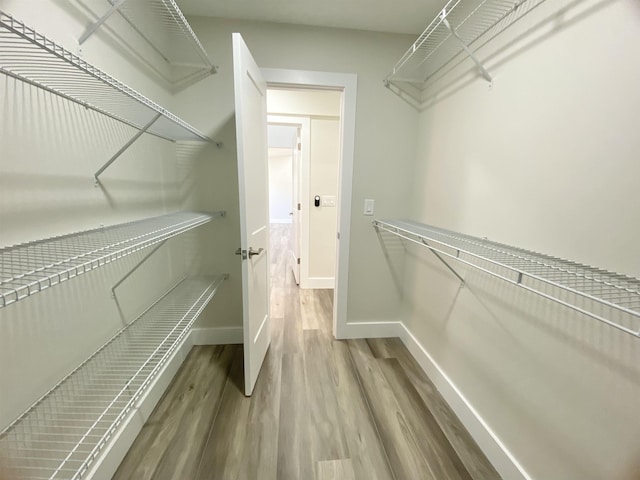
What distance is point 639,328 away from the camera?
2.46 ft

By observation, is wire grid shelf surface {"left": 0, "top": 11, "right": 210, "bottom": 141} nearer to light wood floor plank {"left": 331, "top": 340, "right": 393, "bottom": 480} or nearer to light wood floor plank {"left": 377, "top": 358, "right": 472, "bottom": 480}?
light wood floor plank {"left": 331, "top": 340, "right": 393, "bottom": 480}

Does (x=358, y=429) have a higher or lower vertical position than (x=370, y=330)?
lower

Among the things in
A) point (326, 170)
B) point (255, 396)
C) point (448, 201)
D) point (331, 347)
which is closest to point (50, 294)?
point (255, 396)

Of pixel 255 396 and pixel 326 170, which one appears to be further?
pixel 326 170

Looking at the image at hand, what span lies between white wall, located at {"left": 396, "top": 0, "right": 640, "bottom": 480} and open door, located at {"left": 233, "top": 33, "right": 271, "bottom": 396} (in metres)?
1.21

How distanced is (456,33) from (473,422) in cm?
202

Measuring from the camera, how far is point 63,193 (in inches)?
36.3

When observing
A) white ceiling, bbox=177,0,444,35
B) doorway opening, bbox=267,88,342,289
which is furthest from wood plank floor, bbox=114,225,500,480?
white ceiling, bbox=177,0,444,35

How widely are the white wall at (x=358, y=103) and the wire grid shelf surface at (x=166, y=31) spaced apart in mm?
124

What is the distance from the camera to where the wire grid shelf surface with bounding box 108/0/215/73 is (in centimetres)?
132

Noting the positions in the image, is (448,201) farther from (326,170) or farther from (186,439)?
(186,439)

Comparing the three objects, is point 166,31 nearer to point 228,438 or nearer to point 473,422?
point 228,438

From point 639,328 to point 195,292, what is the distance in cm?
205

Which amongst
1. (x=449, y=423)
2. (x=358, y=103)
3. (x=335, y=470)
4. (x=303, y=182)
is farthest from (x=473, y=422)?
(x=303, y=182)
